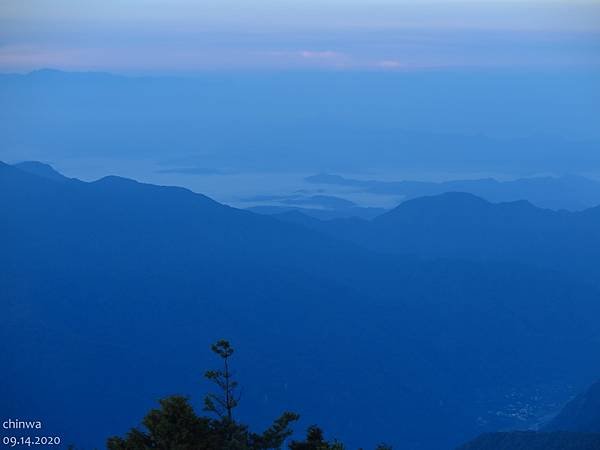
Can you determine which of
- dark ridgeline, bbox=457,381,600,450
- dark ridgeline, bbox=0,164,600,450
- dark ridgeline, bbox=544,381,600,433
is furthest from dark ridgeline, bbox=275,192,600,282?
dark ridgeline, bbox=457,381,600,450

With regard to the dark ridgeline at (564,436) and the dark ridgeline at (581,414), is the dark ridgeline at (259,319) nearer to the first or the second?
the dark ridgeline at (581,414)

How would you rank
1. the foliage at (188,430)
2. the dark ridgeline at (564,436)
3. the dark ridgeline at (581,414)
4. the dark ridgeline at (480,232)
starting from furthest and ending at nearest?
1. the dark ridgeline at (480,232)
2. the dark ridgeline at (581,414)
3. the dark ridgeline at (564,436)
4. the foliage at (188,430)

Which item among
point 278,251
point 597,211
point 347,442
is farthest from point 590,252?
point 347,442

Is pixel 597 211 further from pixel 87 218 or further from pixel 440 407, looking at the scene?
pixel 87 218

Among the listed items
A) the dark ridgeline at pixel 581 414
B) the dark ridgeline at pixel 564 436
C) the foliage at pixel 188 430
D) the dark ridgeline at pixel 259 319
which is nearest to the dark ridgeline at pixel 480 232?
the dark ridgeline at pixel 259 319

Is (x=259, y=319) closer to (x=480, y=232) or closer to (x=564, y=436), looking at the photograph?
(x=564, y=436)

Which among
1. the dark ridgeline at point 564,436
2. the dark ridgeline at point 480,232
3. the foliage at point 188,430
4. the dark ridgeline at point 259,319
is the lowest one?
the foliage at point 188,430

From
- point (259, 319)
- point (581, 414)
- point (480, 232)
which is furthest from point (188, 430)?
point (480, 232)

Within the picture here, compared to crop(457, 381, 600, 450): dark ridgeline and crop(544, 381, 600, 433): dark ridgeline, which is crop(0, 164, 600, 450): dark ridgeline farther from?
crop(457, 381, 600, 450): dark ridgeline
